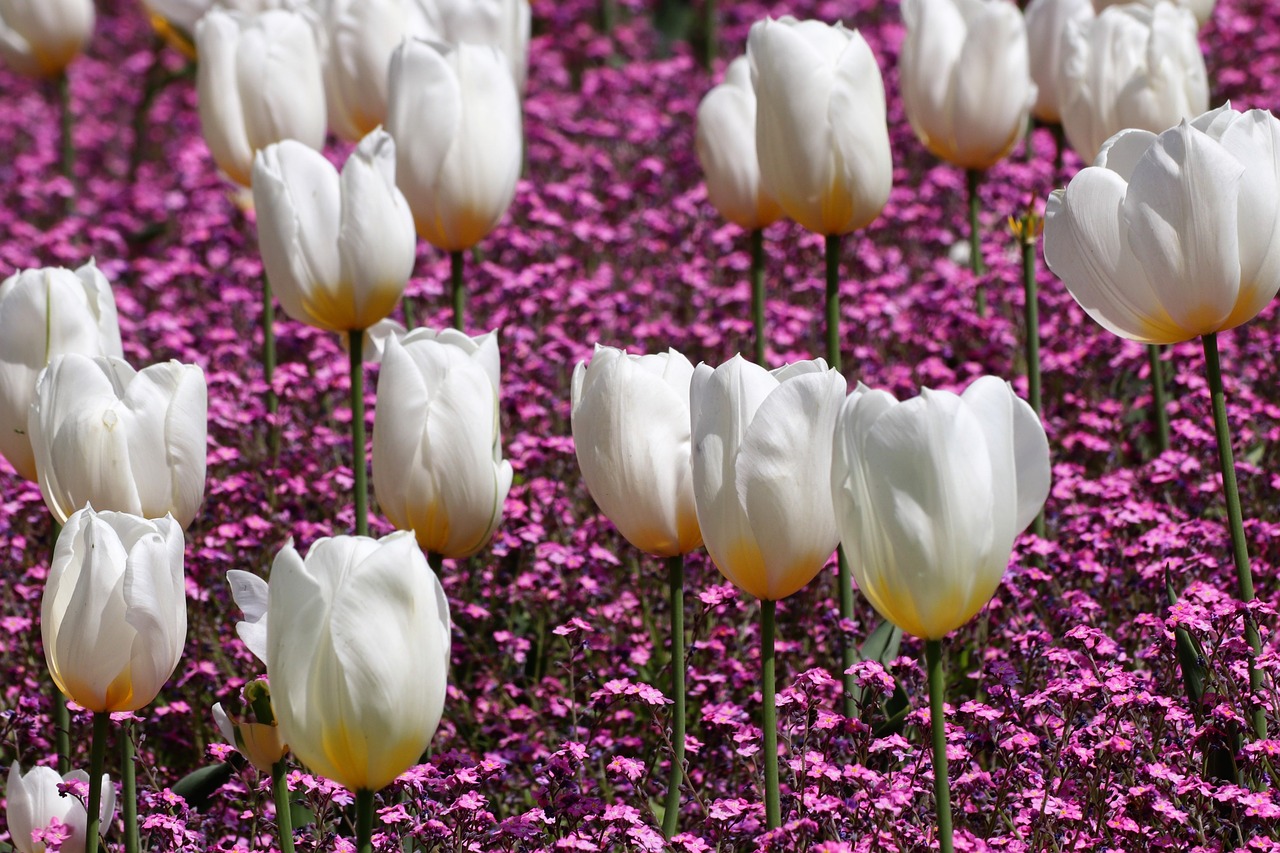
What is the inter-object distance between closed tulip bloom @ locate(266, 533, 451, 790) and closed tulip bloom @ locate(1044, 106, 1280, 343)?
1.07 metres

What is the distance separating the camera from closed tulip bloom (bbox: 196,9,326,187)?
3652 millimetres

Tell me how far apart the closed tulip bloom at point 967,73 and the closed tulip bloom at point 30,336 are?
75.2 inches

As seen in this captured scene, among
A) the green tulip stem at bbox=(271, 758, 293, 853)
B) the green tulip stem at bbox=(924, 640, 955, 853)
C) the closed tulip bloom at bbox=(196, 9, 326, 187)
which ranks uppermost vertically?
the closed tulip bloom at bbox=(196, 9, 326, 187)

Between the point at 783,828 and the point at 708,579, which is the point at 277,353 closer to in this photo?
the point at 708,579

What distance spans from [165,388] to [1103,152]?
143cm

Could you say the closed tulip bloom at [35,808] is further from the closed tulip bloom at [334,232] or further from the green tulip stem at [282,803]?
the closed tulip bloom at [334,232]

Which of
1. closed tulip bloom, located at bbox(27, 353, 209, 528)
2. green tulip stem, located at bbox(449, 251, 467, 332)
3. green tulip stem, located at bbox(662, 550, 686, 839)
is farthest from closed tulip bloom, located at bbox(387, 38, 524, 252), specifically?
green tulip stem, located at bbox(662, 550, 686, 839)

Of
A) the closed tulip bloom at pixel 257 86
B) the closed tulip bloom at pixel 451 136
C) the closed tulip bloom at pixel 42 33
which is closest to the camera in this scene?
the closed tulip bloom at pixel 451 136

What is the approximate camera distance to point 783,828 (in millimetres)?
1907

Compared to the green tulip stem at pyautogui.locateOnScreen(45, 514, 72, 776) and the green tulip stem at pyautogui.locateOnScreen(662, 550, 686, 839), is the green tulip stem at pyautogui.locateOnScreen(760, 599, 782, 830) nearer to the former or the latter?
the green tulip stem at pyautogui.locateOnScreen(662, 550, 686, 839)

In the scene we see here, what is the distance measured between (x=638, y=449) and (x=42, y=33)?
413 cm

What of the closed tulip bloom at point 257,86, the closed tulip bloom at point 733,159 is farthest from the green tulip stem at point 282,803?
the closed tulip bloom at point 257,86

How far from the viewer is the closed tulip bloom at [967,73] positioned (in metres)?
3.46

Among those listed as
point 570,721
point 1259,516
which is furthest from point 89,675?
point 1259,516
